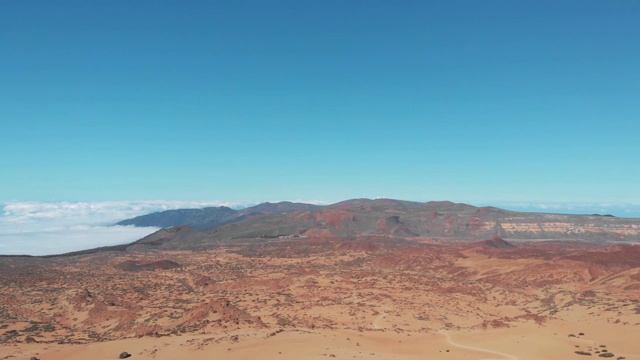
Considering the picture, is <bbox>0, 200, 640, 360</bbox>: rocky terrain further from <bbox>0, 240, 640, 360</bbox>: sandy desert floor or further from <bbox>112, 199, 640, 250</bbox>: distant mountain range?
<bbox>112, 199, 640, 250</bbox>: distant mountain range

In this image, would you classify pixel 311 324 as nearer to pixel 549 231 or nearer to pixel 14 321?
pixel 14 321

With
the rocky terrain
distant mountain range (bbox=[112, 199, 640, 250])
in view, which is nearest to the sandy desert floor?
the rocky terrain

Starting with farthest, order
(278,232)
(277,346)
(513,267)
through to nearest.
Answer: (278,232) < (513,267) < (277,346)

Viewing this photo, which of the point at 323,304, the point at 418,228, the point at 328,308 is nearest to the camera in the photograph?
→ the point at 328,308

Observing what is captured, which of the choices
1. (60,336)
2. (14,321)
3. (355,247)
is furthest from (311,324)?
(355,247)

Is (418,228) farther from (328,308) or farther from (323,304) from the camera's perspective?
(328,308)

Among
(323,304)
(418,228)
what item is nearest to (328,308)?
(323,304)

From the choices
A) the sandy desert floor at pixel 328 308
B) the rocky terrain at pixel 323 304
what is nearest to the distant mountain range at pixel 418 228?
the rocky terrain at pixel 323 304

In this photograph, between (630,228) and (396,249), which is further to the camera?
(630,228)
